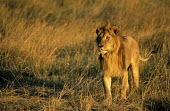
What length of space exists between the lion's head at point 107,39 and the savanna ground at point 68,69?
78cm

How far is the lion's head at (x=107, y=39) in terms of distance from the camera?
455cm

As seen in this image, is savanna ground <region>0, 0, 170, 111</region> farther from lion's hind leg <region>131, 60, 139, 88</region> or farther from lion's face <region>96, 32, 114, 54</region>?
lion's face <region>96, 32, 114, 54</region>

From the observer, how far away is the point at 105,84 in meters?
4.98

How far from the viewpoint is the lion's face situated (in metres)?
4.53

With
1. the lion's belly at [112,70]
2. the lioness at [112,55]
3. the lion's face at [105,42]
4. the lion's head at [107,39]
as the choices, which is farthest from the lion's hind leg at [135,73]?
the lion's face at [105,42]

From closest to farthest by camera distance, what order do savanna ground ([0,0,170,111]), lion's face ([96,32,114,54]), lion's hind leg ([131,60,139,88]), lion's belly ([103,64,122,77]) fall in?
lion's face ([96,32,114,54]) < savanna ground ([0,0,170,111]) < lion's belly ([103,64,122,77]) < lion's hind leg ([131,60,139,88])

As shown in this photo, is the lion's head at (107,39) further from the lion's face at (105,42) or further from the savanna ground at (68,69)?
A: the savanna ground at (68,69)

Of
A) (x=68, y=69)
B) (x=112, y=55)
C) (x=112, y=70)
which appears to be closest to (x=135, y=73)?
(x=112, y=70)

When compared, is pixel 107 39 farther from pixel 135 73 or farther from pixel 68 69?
pixel 68 69

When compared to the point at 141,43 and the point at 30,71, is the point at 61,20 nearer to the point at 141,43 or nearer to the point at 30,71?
the point at 141,43

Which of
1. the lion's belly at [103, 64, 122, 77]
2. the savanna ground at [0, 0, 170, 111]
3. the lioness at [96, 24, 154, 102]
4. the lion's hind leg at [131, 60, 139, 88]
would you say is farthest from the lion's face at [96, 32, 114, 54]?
the lion's hind leg at [131, 60, 139, 88]

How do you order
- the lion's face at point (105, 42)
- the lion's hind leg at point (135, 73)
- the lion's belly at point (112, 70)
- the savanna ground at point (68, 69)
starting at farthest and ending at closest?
the lion's hind leg at point (135, 73)
the lion's belly at point (112, 70)
the savanna ground at point (68, 69)
the lion's face at point (105, 42)

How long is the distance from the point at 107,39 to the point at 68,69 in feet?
7.79

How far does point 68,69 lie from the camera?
22.3ft
